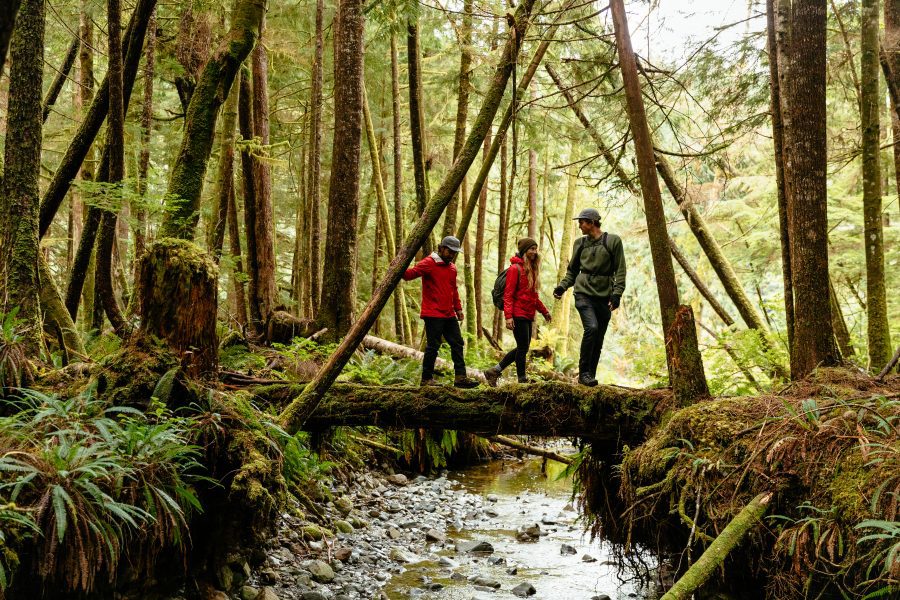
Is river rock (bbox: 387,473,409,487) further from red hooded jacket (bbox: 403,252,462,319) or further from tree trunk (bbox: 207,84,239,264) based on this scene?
tree trunk (bbox: 207,84,239,264)

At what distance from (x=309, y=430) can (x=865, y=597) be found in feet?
18.0

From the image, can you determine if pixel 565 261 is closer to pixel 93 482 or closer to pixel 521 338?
pixel 521 338

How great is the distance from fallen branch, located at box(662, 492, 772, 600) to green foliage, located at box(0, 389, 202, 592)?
3.34 metres

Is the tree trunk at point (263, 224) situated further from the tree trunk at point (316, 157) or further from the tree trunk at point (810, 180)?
the tree trunk at point (810, 180)

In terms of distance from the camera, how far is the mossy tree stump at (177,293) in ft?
18.4

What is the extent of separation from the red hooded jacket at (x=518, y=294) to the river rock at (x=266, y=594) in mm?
4124

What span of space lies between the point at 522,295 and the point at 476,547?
3.14 meters

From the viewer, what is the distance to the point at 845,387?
5.42 meters

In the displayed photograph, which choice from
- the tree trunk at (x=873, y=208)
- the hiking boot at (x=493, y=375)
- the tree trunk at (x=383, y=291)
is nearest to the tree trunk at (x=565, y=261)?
the hiking boot at (x=493, y=375)

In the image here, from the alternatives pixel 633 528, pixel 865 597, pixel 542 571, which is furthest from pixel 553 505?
pixel 865 597

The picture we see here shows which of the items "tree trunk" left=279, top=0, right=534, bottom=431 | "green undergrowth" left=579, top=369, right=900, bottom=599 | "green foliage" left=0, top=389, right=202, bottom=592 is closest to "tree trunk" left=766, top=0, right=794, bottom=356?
"green undergrowth" left=579, top=369, right=900, bottom=599

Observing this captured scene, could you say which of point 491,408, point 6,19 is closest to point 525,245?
point 491,408

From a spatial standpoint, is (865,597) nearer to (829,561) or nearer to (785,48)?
(829,561)

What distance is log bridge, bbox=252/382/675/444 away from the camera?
6.89 m
